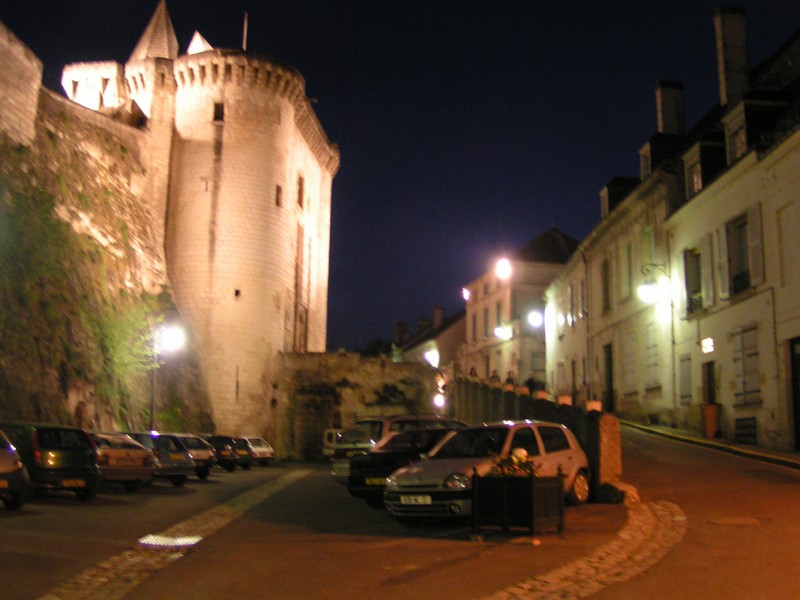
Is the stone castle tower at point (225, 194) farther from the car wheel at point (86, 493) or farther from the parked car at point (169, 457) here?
the car wheel at point (86, 493)

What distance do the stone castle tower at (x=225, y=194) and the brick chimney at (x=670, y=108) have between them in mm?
21882

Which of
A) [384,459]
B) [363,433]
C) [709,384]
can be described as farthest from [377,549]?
[709,384]

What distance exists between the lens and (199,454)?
23438mm

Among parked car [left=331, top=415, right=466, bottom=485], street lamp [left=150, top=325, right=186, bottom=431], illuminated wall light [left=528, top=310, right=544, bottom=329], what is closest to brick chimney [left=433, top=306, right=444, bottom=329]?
illuminated wall light [left=528, top=310, right=544, bottom=329]

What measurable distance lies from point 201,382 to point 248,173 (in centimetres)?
1161

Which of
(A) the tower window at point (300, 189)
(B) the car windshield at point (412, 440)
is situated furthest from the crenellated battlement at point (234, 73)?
(B) the car windshield at point (412, 440)

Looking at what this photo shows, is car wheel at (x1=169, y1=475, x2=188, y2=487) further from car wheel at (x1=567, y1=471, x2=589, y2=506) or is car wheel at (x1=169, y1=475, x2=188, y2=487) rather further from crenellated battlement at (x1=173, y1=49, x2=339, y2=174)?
crenellated battlement at (x1=173, y1=49, x2=339, y2=174)

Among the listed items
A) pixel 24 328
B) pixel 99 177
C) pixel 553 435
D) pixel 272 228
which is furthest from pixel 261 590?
pixel 272 228

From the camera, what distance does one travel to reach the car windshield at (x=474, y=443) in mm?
11848

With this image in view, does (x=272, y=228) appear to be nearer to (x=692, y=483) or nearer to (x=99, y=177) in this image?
(x=99, y=177)

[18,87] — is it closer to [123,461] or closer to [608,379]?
[123,461]

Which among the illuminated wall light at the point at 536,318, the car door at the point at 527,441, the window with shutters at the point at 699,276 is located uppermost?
the illuminated wall light at the point at 536,318

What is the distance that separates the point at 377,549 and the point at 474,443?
3056 millimetres

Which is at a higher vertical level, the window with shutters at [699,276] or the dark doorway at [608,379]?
the window with shutters at [699,276]
